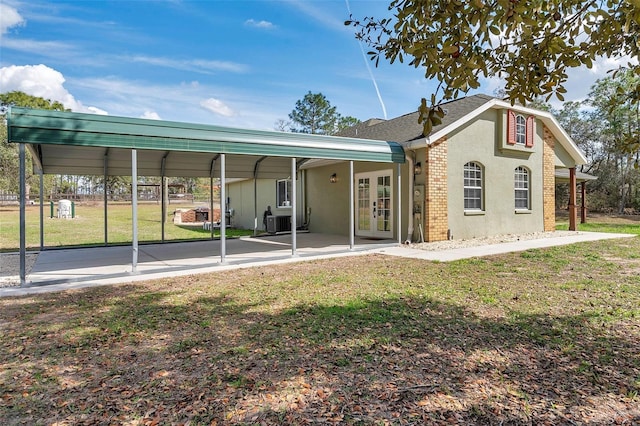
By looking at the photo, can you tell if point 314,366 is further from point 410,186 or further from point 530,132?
point 530,132

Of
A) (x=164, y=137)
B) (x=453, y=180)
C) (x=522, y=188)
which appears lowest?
(x=522, y=188)

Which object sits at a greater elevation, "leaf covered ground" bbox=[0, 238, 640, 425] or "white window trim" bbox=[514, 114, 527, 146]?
"white window trim" bbox=[514, 114, 527, 146]

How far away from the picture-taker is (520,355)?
337 cm

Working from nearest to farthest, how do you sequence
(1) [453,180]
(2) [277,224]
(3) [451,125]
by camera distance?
1. (3) [451,125]
2. (1) [453,180]
3. (2) [277,224]

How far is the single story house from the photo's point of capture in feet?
36.0

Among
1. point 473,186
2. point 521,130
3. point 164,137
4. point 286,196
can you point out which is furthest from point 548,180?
point 164,137

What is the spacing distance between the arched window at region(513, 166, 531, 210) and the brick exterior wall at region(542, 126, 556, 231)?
834 mm

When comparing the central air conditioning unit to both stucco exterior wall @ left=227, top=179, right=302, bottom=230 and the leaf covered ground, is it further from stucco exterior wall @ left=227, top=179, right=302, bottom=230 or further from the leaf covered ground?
the leaf covered ground

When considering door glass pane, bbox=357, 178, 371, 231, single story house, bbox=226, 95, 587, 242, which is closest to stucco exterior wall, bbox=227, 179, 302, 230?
single story house, bbox=226, 95, 587, 242

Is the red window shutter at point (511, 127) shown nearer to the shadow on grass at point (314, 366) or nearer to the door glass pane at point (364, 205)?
the door glass pane at point (364, 205)

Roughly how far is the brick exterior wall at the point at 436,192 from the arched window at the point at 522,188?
13.6 feet

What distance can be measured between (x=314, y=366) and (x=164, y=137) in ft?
18.2

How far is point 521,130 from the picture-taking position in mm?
13266

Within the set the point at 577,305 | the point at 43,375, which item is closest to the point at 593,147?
the point at 577,305
